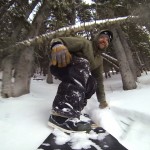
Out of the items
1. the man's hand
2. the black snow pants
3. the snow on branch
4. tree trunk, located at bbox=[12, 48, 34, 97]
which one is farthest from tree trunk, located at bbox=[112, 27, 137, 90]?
the man's hand

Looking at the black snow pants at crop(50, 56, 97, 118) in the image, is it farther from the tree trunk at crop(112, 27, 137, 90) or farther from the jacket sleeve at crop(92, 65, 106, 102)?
the tree trunk at crop(112, 27, 137, 90)

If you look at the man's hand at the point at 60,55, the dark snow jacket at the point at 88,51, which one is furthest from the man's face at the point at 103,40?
the man's hand at the point at 60,55

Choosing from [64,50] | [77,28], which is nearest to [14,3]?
[77,28]

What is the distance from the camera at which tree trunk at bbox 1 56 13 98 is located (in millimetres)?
5875

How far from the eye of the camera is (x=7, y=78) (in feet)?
20.2

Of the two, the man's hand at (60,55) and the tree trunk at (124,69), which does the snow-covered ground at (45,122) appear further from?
the tree trunk at (124,69)

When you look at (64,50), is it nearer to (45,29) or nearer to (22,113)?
(22,113)

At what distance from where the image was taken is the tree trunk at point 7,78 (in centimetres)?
588

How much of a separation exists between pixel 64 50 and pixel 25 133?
1281 mm

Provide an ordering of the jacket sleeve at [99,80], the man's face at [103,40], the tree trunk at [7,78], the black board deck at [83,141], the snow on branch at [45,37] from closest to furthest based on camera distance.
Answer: the black board deck at [83,141] → the man's face at [103,40] → the jacket sleeve at [99,80] → the tree trunk at [7,78] → the snow on branch at [45,37]

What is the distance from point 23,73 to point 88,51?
2.64 meters

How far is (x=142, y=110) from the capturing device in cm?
428

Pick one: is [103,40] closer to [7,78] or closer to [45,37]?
[7,78]

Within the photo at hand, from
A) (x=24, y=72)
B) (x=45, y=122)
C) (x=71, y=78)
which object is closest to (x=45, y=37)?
(x=24, y=72)
